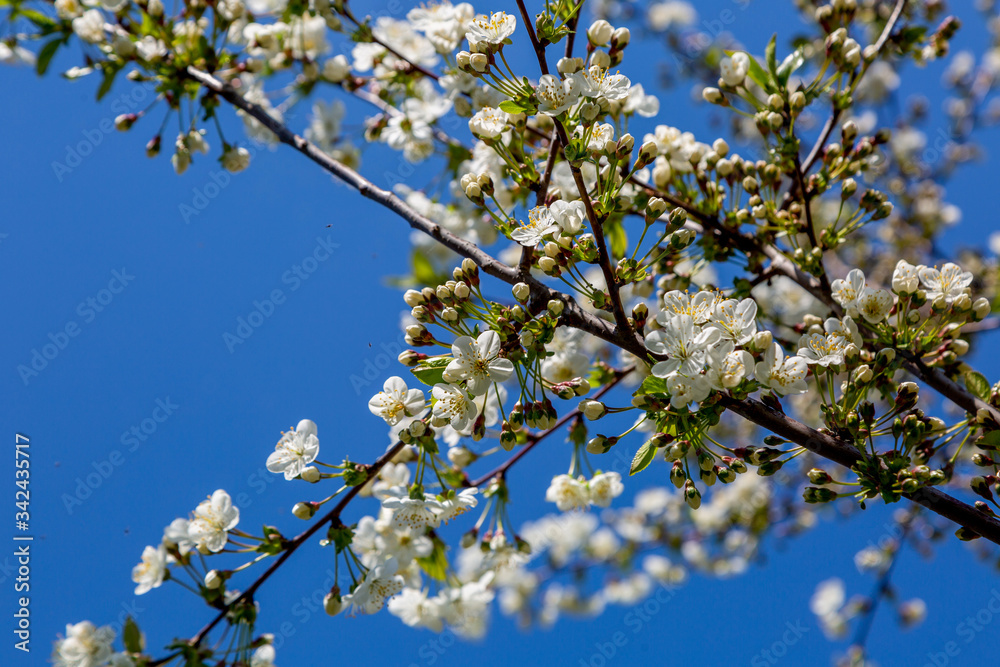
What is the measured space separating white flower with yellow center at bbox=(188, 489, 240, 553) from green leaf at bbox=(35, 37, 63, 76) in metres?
2.01

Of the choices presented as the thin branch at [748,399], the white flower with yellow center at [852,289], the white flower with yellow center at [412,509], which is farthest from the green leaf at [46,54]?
the white flower with yellow center at [852,289]

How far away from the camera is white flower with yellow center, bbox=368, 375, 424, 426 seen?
188cm

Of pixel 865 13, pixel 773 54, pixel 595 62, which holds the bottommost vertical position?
pixel 595 62

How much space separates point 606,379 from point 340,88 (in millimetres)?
1925

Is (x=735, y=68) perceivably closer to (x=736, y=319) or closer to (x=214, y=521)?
(x=736, y=319)

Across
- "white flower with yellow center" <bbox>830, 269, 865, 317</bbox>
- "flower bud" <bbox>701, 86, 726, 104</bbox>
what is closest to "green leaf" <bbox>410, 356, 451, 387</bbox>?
"white flower with yellow center" <bbox>830, 269, 865, 317</bbox>

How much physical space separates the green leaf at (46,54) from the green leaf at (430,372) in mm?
2370

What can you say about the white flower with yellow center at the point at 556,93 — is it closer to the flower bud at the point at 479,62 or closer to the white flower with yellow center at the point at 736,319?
the flower bud at the point at 479,62

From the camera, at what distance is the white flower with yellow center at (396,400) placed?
6.15 ft

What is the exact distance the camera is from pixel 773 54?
93.2 inches

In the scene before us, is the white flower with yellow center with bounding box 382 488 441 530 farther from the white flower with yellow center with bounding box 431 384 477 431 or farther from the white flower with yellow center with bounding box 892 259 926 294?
the white flower with yellow center with bounding box 892 259 926 294

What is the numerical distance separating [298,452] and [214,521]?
0.45 meters

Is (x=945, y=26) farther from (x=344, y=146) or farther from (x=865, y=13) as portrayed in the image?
(x=344, y=146)

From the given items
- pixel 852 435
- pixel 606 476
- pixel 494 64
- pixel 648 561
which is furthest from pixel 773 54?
pixel 648 561
